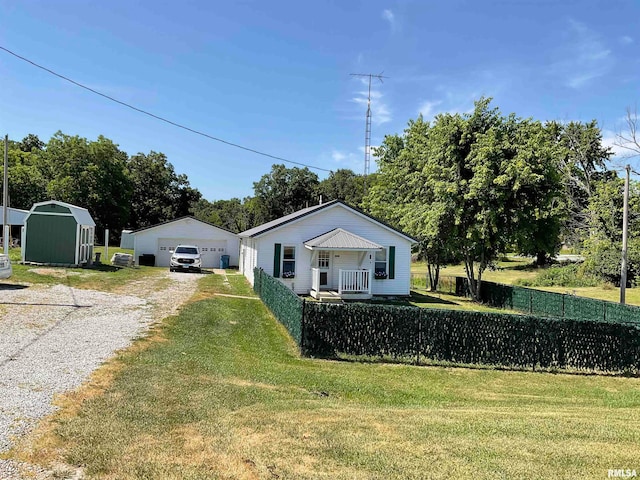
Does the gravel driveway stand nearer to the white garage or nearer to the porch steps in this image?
the porch steps

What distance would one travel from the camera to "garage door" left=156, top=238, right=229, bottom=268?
103 feet

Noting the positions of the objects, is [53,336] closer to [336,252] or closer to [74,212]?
[336,252]

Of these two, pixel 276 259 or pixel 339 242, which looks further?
pixel 276 259

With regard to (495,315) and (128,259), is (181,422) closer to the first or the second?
(495,315)

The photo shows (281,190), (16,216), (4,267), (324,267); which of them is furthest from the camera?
(281,190)

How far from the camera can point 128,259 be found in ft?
90.1

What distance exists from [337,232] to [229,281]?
685 cm

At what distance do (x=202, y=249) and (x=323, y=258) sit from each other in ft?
47.7

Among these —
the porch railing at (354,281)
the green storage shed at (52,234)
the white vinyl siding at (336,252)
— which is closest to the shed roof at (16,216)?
the green storage shed at (52,234)

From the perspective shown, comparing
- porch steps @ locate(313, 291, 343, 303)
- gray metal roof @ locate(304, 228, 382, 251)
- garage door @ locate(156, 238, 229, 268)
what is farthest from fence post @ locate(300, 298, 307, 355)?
garage door @ locate(156, 238, 229, 268)

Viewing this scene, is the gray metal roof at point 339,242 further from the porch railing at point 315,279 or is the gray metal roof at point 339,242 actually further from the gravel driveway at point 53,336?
the gravel driveway at point 53,336

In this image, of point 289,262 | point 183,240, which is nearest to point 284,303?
point 289,262

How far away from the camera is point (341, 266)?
20422mm

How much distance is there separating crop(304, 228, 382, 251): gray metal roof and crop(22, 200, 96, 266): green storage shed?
12152 mm
